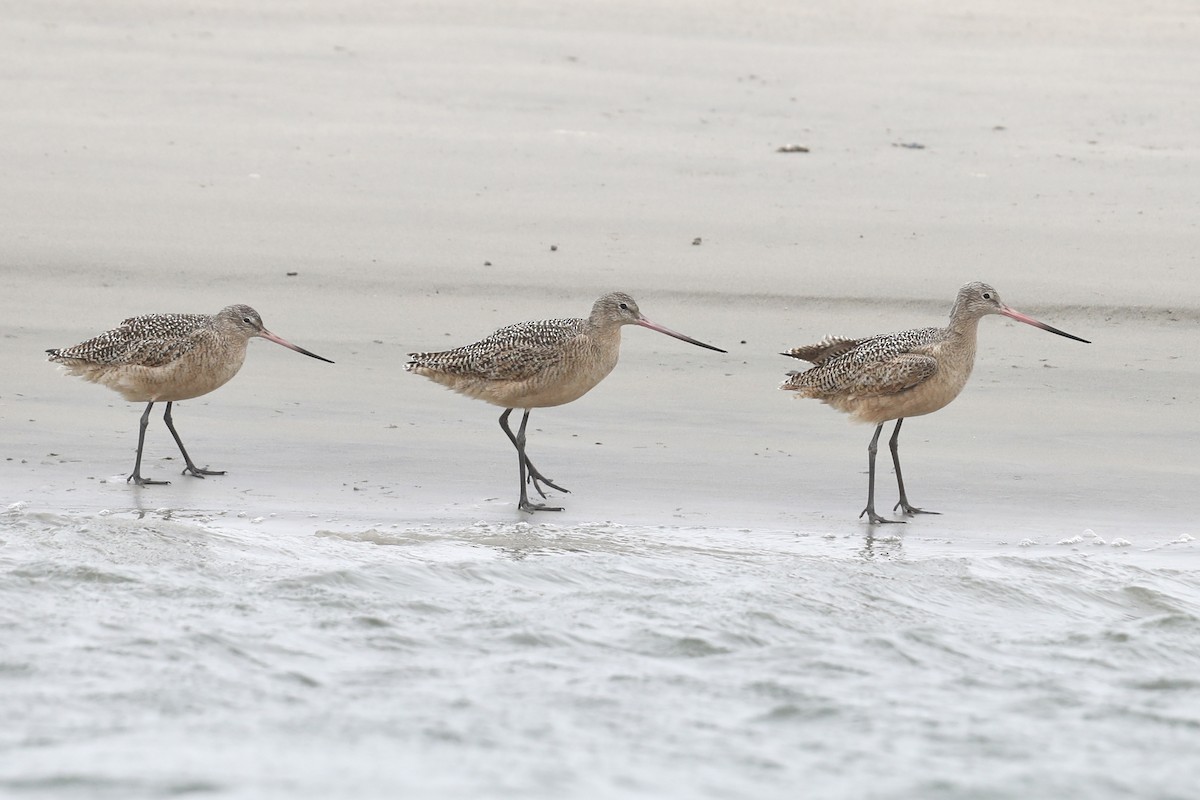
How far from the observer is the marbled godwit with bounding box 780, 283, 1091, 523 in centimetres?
724

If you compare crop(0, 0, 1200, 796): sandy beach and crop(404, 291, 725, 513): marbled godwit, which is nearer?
crop(0, 0, 1200, 796): sandy beach

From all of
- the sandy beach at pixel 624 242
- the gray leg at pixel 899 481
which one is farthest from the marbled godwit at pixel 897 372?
the sandy beach at pixel 624 242

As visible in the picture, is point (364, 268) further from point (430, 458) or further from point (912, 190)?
point (912, 190)

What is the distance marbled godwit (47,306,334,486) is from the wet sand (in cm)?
25

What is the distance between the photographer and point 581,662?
228 inches

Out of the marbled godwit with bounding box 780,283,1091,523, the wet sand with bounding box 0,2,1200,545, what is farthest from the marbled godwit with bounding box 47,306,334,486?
the marbled godwit with bounding box 780,283,1091,523

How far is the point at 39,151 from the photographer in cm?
1142

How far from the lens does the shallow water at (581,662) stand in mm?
5020

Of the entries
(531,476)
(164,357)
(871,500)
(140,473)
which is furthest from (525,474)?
(164,357)

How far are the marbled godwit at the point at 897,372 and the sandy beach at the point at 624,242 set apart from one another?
11.2 inches

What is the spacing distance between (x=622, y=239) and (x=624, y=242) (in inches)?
2.1

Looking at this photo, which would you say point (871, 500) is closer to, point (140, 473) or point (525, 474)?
point (525, 474)

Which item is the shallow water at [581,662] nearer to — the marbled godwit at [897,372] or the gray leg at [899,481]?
the gray leg at [899,481]

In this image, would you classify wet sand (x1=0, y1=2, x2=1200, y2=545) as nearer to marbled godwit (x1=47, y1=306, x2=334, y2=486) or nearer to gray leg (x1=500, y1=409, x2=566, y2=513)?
gray leg (x1=500, y1=409, x2=566, y2=513)
